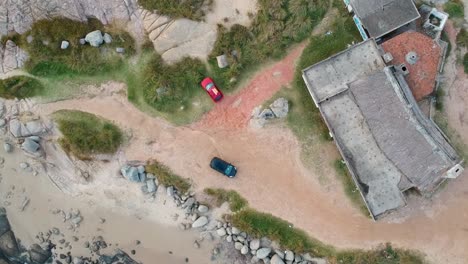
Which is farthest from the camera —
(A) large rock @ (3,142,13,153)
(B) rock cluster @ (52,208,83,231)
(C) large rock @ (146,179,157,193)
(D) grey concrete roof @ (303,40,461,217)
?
(A) large rock @ (3,142,13,153)

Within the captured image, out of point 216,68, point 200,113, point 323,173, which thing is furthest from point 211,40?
point 323,173

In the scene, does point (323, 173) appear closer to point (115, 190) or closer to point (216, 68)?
point (216, 68)

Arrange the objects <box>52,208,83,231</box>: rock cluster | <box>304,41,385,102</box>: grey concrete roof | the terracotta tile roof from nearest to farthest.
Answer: <box>304,41,385,102</box>: grey concrete roof, the terracotta tile roof, <box>52,208,83,231</box>: rock cluster

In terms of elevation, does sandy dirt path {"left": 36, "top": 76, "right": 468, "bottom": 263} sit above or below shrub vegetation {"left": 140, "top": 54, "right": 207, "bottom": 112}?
below

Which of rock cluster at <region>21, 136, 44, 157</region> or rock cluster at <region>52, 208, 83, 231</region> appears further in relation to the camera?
rock cluster at <region>52, 208, 83, 231</region>

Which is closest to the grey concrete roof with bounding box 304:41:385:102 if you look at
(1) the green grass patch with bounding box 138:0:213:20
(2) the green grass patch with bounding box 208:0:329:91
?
(2) the green grass patch with bounding box 208:0:329:91

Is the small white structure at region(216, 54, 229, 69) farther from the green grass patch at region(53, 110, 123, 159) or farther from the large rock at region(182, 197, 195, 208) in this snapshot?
the large rock at region(182, 197, 195, 208)

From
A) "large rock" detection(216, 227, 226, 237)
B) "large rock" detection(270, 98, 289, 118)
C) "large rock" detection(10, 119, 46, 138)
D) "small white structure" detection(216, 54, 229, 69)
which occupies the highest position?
"small white structure" detection(216, 54, 229, 69)

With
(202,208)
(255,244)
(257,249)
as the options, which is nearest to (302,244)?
(257,249)
